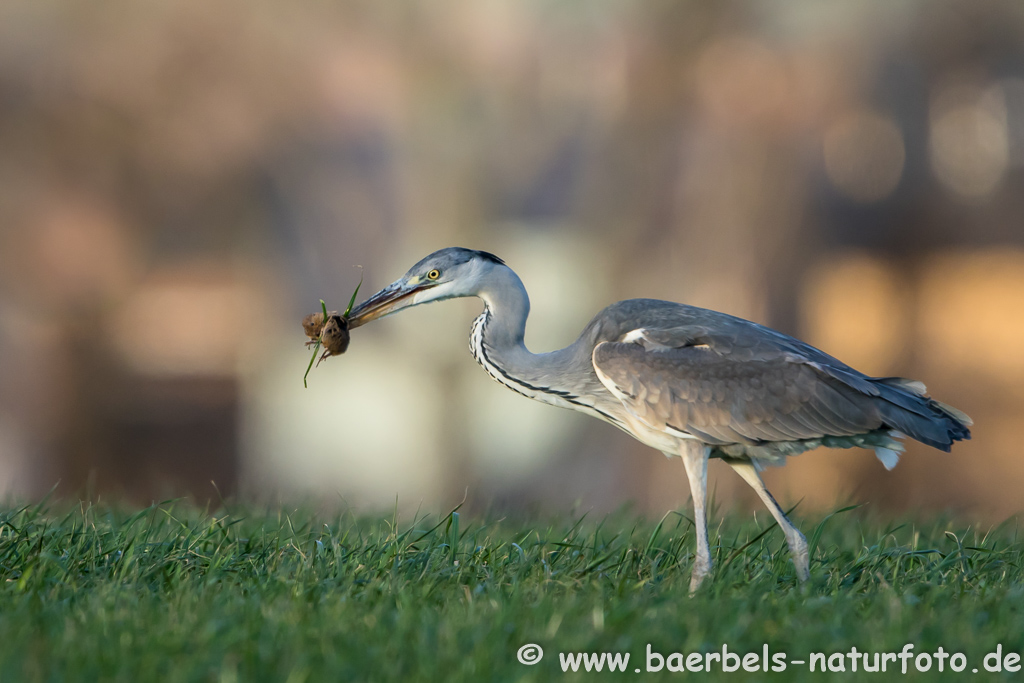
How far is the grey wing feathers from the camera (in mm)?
5641

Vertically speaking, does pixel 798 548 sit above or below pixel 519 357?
below

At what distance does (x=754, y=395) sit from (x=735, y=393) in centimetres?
10

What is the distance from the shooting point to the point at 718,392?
5.68 meters

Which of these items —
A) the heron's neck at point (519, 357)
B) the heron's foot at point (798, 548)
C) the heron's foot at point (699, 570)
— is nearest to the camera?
the heron's foot at point (699, 570)

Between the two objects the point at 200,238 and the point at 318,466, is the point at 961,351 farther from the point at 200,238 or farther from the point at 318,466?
the point at 200,238

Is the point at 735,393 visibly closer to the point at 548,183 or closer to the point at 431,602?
the point at 431,602

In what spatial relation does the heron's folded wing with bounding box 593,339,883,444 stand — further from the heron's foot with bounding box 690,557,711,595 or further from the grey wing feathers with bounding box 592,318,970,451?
the heron's foot with bounding box 690,557,711,595

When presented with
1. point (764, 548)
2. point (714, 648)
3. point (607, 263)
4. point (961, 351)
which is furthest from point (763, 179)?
point (714, 648)

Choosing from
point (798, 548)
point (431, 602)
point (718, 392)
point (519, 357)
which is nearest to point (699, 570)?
point (798, 548)

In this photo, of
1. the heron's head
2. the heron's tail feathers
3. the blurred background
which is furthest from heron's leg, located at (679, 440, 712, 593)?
the blurred background

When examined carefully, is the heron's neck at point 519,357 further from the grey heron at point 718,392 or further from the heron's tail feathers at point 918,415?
the heron's tail feathers at point 918,415

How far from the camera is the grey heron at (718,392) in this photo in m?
5.64

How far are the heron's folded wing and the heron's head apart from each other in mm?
972

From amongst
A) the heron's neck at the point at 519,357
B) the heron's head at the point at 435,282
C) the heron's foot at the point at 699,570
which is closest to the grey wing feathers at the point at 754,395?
the heron's neck at the point at 519,357
